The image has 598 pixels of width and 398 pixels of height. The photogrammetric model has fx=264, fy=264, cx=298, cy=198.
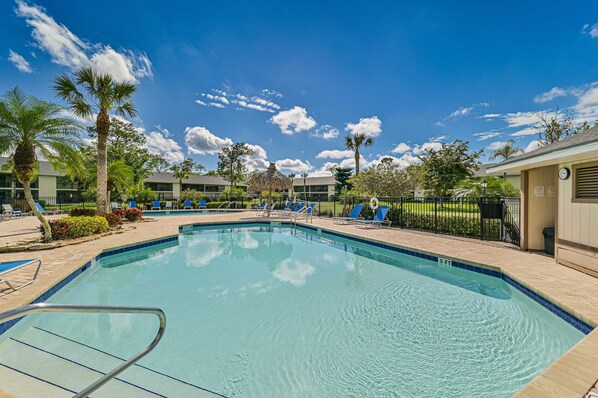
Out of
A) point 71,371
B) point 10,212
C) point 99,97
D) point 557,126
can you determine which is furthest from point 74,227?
point 557,126

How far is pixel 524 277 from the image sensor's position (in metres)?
4.88

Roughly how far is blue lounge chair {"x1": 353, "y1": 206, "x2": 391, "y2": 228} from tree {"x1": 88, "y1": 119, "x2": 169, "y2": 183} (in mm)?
24305

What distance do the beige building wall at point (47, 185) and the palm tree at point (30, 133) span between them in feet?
103

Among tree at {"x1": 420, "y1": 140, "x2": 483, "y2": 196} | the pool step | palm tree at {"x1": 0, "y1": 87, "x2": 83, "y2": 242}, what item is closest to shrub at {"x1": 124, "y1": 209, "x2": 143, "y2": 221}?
palm tree at {"x1": 0, "y1": 87, "x2": 83, "y2": 242}

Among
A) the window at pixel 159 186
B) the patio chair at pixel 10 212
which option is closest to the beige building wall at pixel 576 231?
the patio chair at pixel 10 212

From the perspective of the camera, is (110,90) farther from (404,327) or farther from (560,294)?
(560,294)

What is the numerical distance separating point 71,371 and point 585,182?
8666mm

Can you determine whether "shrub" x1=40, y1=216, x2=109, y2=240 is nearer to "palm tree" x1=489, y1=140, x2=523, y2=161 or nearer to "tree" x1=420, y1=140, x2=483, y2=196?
"tree" x1=420, y1=140, x2=483, y2=196

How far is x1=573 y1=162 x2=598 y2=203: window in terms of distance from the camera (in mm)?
4980

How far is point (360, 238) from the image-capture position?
9758mm

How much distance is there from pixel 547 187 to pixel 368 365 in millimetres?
7281


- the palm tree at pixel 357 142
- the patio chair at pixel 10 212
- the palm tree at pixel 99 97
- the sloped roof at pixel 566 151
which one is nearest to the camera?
the sloped roof at pixel 566 151

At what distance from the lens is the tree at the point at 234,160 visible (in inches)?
1661

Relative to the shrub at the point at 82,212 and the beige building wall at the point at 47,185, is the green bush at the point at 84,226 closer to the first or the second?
the shrub at the point at 82,212
